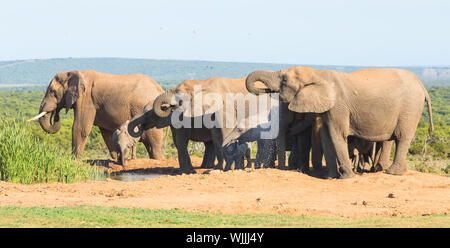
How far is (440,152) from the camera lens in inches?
1019

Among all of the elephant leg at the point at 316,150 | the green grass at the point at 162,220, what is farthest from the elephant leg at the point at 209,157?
the green grass at the point at 162,220

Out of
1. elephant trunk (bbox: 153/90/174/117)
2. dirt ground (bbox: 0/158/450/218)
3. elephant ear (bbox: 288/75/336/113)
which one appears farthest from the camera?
elephant trunk (bbox: 153/90/174/117)

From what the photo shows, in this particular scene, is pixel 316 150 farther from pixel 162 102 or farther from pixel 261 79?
pixel 162 102

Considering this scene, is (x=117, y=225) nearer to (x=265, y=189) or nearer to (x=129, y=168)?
(x=265, y=189)

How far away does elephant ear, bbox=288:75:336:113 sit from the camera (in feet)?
50.1

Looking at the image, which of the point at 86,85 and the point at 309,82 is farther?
the point at 86,85

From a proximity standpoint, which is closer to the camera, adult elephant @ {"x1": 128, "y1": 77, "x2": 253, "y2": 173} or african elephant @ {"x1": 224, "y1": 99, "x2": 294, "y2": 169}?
african elephant @ {"x1": 224, "y1": 99, "x2": 294, "y2": 169}

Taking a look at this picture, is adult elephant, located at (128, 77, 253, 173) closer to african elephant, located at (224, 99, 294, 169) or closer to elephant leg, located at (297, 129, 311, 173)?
african elephant, located at (224, 99, 294, 169)

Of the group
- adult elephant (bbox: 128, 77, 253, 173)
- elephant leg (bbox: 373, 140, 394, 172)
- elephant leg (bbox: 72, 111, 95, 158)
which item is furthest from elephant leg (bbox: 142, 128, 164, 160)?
elephant leg (bbox: 373, 140, 394, 172)

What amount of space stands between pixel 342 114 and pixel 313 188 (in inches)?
71.9

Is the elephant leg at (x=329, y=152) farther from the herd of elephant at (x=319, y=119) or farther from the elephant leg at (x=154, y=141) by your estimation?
the elephant leg at (x=154, y=141)

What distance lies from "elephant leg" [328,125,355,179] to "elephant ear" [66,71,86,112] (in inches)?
338

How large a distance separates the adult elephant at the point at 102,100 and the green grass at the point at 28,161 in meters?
4.73

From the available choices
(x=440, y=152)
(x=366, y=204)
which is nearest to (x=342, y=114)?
(x=366, y=204)
